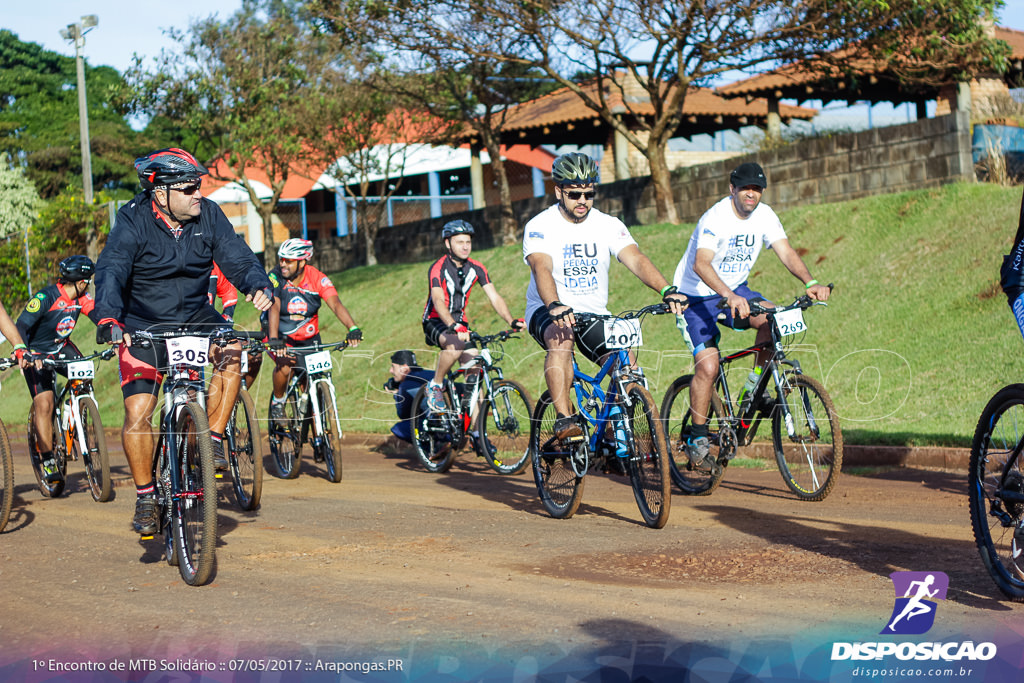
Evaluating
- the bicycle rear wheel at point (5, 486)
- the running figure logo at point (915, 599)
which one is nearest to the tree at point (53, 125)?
the bicycle rear wheel at point (5, 486)

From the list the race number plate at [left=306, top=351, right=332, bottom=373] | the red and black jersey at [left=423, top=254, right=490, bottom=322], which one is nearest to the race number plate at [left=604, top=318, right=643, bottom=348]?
the red and black jersey at [left=423, top=254, right=490, bottom=322]

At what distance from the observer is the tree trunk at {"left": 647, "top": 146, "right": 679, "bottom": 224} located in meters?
20.4

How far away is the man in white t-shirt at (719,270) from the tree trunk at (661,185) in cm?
1236

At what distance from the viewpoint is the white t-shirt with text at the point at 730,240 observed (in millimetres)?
7961

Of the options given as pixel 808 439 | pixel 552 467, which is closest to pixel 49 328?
pixel 552 467

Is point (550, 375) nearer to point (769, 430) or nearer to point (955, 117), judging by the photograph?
point (769, 430)

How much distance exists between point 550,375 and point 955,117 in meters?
11.3

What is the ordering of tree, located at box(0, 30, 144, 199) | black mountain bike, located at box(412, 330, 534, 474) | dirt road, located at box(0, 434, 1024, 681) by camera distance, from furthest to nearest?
tree, located at box(0, 30, 144, 199), black mountain bike, located at box(412, 330, 534, 474), dirt road, located at box(0, 434, 1024, 681)

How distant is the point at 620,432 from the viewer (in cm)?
685

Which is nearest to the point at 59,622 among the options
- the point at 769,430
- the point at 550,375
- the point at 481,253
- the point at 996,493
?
the point at 550,375

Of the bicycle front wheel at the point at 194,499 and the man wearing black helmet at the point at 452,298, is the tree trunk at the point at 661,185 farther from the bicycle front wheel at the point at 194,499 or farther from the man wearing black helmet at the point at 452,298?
the bicycle front wheel at the point at 194,499

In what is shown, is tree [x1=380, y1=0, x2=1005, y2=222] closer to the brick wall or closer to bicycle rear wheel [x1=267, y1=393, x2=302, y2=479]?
the brick wall

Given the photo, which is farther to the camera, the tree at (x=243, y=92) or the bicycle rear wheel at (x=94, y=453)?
the tree at (x=243, y=92)

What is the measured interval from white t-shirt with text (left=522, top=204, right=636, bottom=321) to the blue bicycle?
0.31 meters
